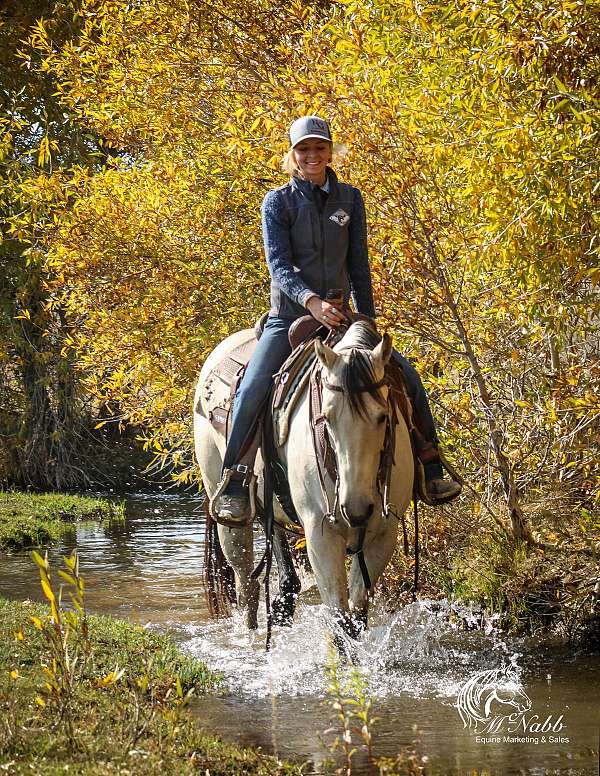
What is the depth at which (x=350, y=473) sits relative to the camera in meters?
5.82

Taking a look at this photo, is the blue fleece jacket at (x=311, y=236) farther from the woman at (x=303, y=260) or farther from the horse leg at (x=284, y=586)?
the horse leg at (x=284, y=586)

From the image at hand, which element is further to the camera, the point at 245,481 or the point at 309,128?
the point at 245,481

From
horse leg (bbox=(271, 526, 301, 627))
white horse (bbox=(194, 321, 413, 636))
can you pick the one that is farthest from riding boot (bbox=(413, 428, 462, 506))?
horse leg (bbox=(271, 526, 301, 627))

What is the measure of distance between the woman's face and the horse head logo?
2971mm

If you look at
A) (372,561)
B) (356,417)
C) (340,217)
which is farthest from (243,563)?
(340,217)

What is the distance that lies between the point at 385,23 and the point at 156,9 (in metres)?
3.69

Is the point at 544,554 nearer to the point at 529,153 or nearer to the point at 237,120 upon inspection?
the point at 529,153

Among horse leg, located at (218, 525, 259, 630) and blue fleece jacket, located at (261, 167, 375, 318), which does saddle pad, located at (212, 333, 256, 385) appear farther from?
horse leg, located at (218, 525, 259, 630)

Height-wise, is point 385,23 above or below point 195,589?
above

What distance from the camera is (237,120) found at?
9.70 metres

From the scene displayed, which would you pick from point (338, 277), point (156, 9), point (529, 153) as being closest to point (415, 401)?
point (338, 277)

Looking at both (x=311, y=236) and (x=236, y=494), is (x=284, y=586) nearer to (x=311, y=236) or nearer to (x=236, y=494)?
(x=236, y=494)

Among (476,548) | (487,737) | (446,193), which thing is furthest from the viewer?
(476,548)

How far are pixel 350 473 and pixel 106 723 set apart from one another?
166cm
